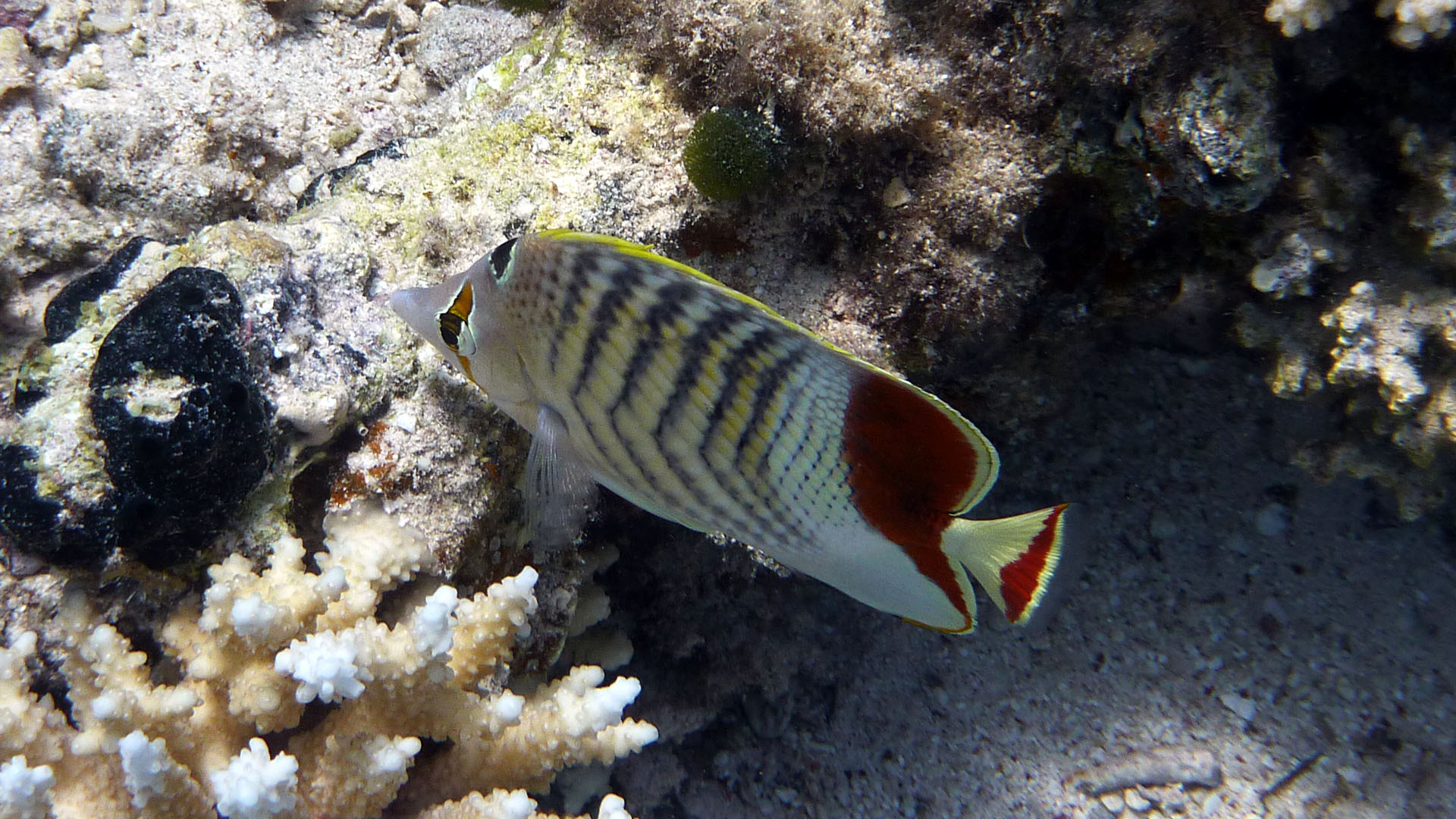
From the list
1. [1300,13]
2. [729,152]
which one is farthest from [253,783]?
[1300,13]

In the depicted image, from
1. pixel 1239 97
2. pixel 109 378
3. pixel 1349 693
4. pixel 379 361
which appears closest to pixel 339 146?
pixel 379 361

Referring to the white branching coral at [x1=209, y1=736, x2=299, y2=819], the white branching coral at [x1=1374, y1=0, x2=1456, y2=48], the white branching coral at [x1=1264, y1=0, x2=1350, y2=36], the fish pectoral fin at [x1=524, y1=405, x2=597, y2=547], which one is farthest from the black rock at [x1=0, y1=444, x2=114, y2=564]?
the white branching coral at [x1=1374, y1=0, x2=1456, y2=48]

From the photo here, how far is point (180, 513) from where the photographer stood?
5.92 ft

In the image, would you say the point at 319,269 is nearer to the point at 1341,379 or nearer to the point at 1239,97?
the point at 1239,97

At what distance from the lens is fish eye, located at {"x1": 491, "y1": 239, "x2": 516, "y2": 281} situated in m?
1.72

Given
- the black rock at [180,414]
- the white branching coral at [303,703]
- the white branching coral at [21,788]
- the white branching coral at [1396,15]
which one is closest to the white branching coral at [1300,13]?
the white branching coral at [1396,15]

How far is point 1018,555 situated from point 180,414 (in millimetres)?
2041

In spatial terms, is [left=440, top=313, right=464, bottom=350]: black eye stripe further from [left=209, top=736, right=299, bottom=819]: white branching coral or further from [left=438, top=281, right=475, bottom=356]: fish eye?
[left=209, top=736, right=299, bottom=819]: white branching coral

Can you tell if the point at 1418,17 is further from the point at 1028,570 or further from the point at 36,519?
the point at 36,519

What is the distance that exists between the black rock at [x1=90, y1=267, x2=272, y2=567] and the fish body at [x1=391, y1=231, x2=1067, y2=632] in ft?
2.08

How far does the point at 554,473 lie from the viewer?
5.95 feet

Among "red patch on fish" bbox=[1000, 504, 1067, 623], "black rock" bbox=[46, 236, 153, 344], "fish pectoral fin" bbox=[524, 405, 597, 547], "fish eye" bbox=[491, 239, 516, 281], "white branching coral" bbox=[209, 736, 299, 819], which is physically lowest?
"white branching coral" bbox=[209, 736, 299, 819]

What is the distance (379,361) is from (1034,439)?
2992mm

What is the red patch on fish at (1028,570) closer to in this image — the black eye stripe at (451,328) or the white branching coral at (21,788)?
the black eye stripe at (451,328)
